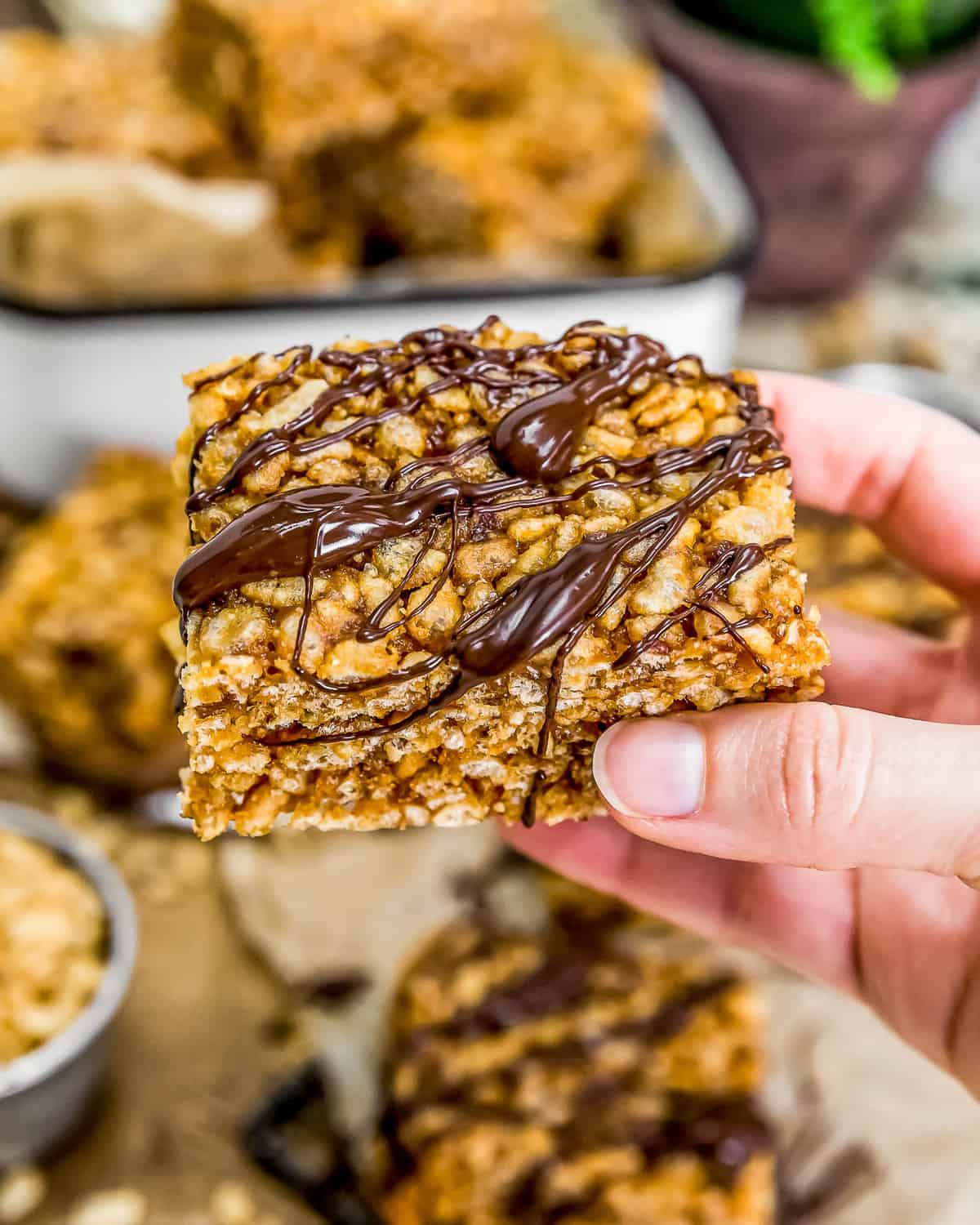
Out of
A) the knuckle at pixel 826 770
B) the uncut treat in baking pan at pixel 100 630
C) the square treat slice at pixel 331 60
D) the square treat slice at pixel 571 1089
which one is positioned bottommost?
the square treat slice at pixel 571 1089

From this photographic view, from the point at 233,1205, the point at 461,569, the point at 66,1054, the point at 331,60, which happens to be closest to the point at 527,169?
the point at 331,60

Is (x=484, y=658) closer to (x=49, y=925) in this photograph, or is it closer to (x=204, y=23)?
(x=49, y=925)

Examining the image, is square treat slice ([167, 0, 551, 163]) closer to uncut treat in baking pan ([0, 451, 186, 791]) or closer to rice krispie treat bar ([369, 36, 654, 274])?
rice krispie treat bar ([369, 36, 654, 274])

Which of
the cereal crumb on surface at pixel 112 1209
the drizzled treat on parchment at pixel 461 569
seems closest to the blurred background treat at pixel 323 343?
the cereal crumb on surface at pixel 112 1209

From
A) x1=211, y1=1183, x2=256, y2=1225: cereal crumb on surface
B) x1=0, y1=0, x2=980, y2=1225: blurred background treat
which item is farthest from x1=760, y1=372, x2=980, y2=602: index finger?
x1=211, y1=1183, x2=256, y2=1225: cereal crumb on surface

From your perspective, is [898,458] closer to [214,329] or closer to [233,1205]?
[214,329]

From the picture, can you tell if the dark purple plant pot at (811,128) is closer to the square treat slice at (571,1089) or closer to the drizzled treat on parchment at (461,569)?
the drizzled treat on parchment at (461,569)
